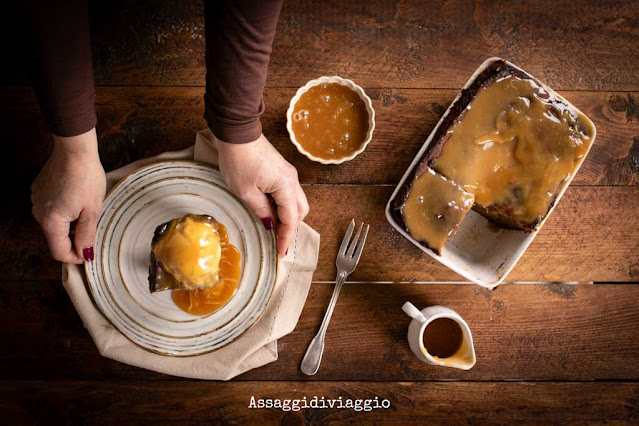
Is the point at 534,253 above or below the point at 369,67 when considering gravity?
below

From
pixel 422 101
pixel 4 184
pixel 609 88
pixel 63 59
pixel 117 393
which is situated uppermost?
pixel 63 59

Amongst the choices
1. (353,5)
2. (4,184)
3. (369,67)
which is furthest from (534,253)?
(4,184)

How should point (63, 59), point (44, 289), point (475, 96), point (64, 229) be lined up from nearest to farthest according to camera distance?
point (63, 59) < point (64, 229) < point (475, 96) < point (44, 289)

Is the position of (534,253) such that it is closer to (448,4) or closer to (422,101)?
(422,101)

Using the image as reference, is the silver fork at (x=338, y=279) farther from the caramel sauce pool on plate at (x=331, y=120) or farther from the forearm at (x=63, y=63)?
the forearm at (x=63, y=63)

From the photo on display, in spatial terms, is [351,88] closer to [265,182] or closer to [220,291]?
A: [265,182]

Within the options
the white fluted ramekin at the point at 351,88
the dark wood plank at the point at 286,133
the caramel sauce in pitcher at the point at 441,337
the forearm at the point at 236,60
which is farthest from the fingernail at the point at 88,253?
the caramel sauce in pitcher at the point at 441,337

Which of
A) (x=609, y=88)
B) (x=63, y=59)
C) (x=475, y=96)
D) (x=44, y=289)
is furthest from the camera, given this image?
(x=609, y=88)

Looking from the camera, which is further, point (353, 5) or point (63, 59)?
point (353, 5)

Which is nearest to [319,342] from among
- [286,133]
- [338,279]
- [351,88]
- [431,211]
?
[338,279]
